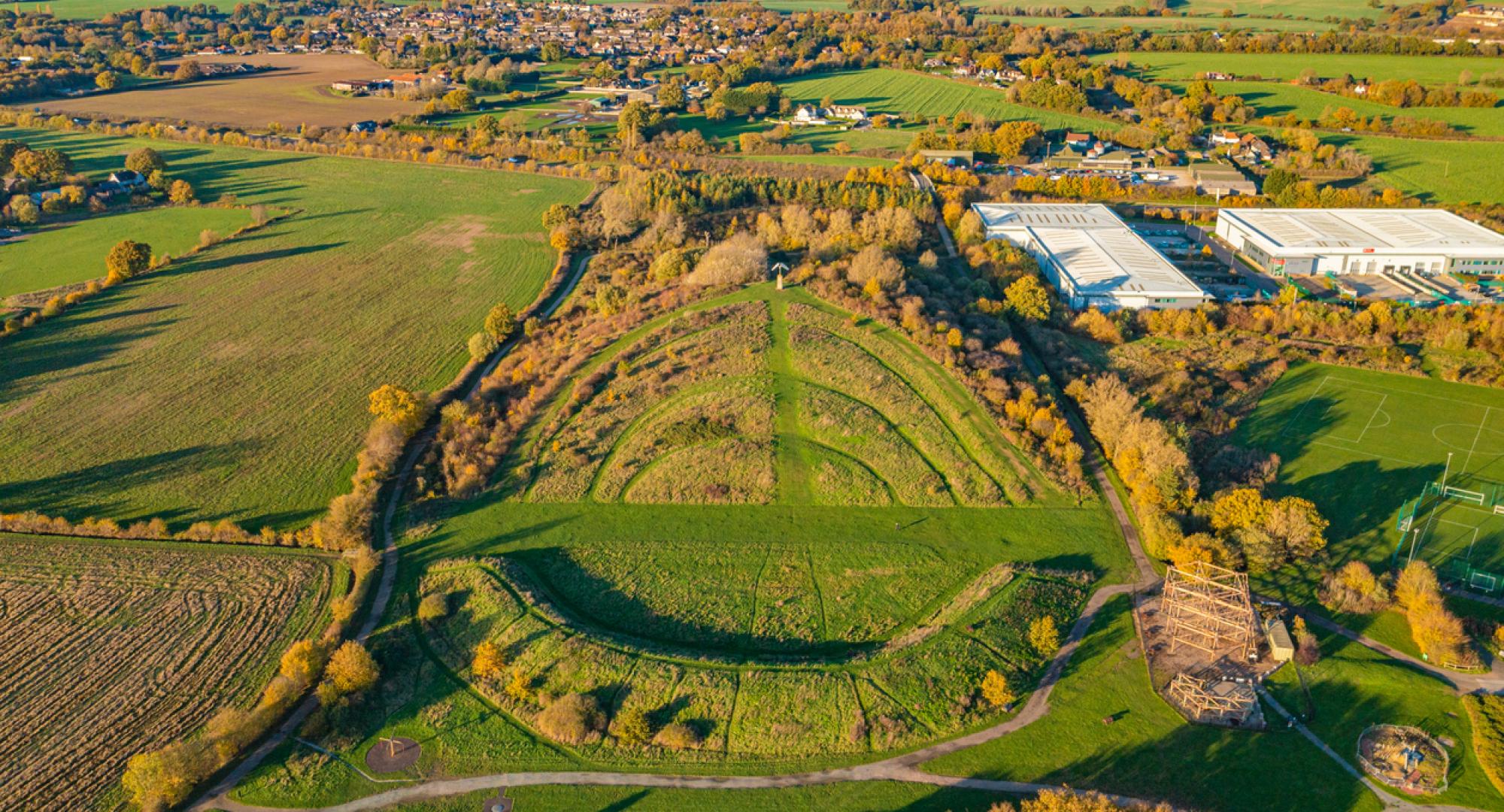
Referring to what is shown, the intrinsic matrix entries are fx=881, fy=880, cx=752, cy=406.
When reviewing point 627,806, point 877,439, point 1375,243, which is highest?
→ point 1375,243

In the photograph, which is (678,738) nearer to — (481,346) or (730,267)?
(481,346)

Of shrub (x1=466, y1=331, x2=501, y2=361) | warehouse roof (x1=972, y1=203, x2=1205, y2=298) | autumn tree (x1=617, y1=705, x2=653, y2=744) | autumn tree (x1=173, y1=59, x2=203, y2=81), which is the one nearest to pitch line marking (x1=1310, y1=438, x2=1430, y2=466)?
warehouse roof (x1=972, y1=203, x2=1205, y2=298)

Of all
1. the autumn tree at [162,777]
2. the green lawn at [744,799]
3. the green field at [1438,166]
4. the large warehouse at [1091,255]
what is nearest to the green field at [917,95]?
the green field at [1438,166]

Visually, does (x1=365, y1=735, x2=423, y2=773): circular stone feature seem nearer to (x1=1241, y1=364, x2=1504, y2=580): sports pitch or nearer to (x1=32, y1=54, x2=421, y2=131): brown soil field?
(x1=1241, y1=364, x2=1504, y2=580): sports pitch

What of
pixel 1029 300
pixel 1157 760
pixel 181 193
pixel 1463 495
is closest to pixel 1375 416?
pixel 1463 495

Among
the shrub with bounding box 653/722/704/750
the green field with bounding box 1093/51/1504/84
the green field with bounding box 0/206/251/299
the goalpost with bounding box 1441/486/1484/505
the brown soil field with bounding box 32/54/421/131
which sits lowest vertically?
the shrub with bounding box 653/722/704/750

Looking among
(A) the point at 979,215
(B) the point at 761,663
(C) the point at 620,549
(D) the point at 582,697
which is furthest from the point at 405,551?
(A) the point at 979,215

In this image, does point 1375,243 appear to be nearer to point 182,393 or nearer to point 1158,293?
point 1158,293
